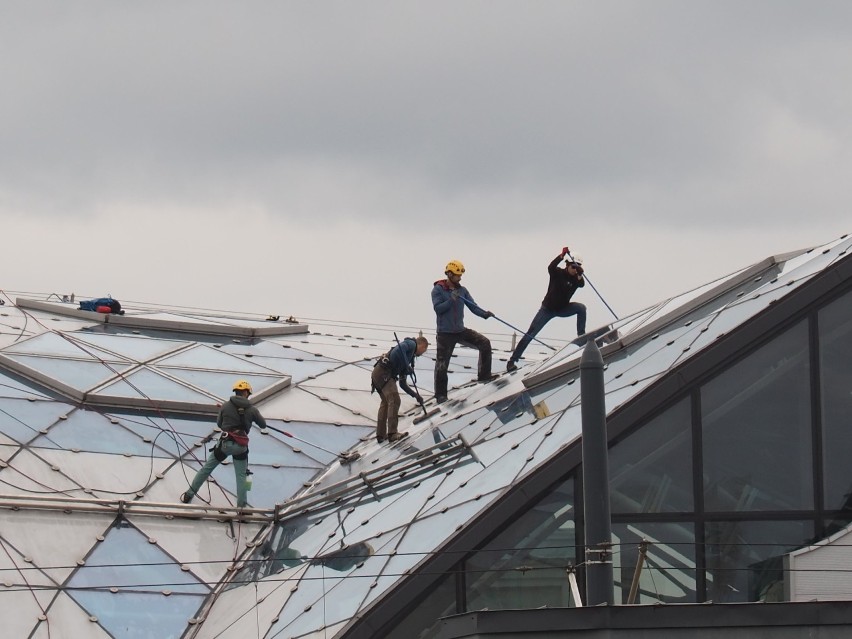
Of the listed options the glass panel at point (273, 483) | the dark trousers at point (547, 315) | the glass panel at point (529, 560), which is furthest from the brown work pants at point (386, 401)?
the glass panel at point (529, 560)

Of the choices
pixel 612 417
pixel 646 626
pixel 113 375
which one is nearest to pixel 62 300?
pixel 113 375

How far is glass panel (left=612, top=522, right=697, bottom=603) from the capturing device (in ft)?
63.4

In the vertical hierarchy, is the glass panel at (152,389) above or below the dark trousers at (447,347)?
below

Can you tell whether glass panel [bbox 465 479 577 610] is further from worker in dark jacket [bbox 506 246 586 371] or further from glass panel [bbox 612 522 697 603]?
worker in dark jacket [bbox 506 246 586 371]

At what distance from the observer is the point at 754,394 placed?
2106 cm

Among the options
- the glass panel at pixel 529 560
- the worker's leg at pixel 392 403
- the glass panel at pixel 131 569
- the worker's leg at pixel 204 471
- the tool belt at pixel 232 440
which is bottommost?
the glass panel at pixel 529 560

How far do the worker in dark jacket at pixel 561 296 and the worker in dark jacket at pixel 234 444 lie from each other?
6.72m

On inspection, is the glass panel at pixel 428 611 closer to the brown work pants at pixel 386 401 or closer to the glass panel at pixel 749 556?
the glass panel at pixel 749 556

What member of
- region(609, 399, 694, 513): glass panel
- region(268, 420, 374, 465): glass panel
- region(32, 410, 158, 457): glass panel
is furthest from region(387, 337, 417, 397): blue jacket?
region(609, 399, 694, 513): glass panel

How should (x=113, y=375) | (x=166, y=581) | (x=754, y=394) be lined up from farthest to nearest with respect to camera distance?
(x=113, y=375) < (x=166, y=581) < (x=754, y=394)

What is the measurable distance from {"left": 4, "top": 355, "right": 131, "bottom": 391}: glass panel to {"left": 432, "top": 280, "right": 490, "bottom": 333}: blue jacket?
640 cm

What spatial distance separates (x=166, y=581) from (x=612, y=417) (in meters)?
7.88

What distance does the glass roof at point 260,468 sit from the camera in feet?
73.0

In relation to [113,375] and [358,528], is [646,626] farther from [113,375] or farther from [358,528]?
[113,375]
